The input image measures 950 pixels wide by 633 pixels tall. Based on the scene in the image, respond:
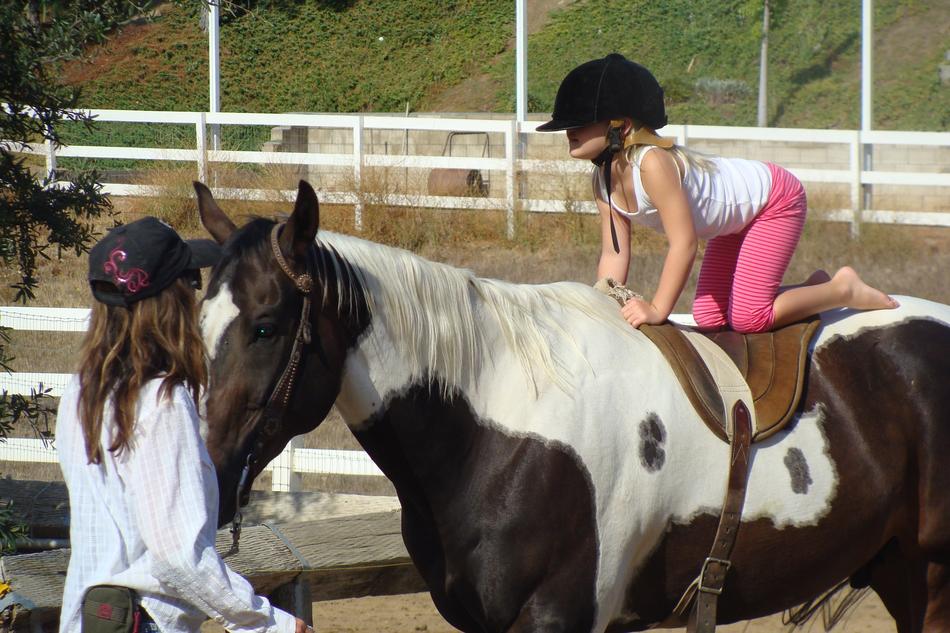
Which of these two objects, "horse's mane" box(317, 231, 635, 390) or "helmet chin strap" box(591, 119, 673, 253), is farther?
"helmet chin strap" box(591, 119, 673, 253)

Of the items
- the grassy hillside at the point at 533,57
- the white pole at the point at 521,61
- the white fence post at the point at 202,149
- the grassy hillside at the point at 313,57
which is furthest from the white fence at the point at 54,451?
the grassy hillside at the point at 313,57

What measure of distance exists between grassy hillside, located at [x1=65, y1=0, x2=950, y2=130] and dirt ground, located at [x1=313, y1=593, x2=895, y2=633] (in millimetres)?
18102

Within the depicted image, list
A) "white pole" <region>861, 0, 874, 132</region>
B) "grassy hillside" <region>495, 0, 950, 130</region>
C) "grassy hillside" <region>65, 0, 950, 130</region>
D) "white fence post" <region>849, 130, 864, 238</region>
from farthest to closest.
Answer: "grassy hillside" <region>65, 0, 950, 130</region>, "grassy hillside" <region>495, 0, 950, 130</region>, "white pole" <region>861, 0, 874, 132</region>, "white fence post" <region>849, 130, 864, 238</region>

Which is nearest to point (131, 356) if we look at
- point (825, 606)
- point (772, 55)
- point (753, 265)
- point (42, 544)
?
point (753, 265)

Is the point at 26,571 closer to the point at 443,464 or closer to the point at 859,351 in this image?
the point at 443,464

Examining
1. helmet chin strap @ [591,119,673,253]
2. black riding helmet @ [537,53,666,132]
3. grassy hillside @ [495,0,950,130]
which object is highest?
grassy hillside @ [495,0,950,130]

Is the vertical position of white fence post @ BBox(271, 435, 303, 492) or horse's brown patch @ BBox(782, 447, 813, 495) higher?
horse's brown patch @ BBox(782, 447, 813, 495)

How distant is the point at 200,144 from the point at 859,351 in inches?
418

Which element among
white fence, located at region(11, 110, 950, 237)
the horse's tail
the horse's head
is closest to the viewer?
the horse's head

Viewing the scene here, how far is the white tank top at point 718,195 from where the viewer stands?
9.31 ft

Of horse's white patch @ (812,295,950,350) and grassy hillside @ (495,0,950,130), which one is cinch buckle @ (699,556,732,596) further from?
grassy hillside @ (495,0,950,130)

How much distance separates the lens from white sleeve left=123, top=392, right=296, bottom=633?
165cm

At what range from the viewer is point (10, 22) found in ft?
12.5

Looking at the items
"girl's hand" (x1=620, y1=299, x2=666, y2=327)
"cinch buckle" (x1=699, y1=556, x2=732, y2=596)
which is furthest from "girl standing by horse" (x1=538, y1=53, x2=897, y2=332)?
"cinch buckle" (x1=699, y1=556, x2=732, y2=596)
